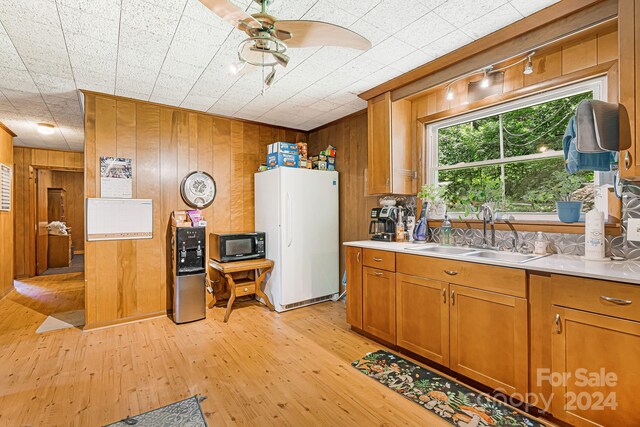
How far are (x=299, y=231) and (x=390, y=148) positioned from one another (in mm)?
1530

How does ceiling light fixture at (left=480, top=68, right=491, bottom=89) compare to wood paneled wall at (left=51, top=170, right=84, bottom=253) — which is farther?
wood paneled wall at (left=51, top=170, right=84, bottom=253)

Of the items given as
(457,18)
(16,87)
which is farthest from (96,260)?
(457,18)

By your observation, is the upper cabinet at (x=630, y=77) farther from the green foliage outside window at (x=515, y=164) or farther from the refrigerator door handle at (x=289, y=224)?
the refrigerator door handle at (x=289, y=224)

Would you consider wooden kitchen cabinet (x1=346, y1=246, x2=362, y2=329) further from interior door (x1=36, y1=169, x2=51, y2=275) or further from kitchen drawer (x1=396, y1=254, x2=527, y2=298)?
interior door (x1=36, y1=169, x2=51, y2=275)

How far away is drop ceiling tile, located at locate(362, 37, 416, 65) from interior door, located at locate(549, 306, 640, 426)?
6.84 feet

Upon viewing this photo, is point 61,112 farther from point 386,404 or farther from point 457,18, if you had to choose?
point 386,404

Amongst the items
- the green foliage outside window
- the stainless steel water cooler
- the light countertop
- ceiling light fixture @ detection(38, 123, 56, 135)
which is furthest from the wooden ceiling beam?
ceiling light fixture @ detection(38, 123, 56, 135)

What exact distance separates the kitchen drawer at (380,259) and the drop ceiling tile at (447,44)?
170 cm

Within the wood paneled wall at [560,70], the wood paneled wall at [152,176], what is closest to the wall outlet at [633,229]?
the wood paneled wall at [560,70]

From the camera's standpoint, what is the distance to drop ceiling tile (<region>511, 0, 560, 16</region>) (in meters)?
1.93

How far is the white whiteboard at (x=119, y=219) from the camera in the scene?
3326 millimetres

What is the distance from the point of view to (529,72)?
2312 millimetres

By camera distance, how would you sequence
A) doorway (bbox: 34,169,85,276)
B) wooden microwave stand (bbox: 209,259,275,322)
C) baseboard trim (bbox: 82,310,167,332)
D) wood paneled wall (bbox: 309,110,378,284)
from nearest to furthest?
baseboard trim (bbox: 82,310,167,332) → wooden microwave stand (bbox: 209,259,275,322) → wood paneled wall (bbox: 309,110,378,284) → doorway (bbox: 34,169,85,276)

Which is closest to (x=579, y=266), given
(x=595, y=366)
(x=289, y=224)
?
(x=595, y=366)
